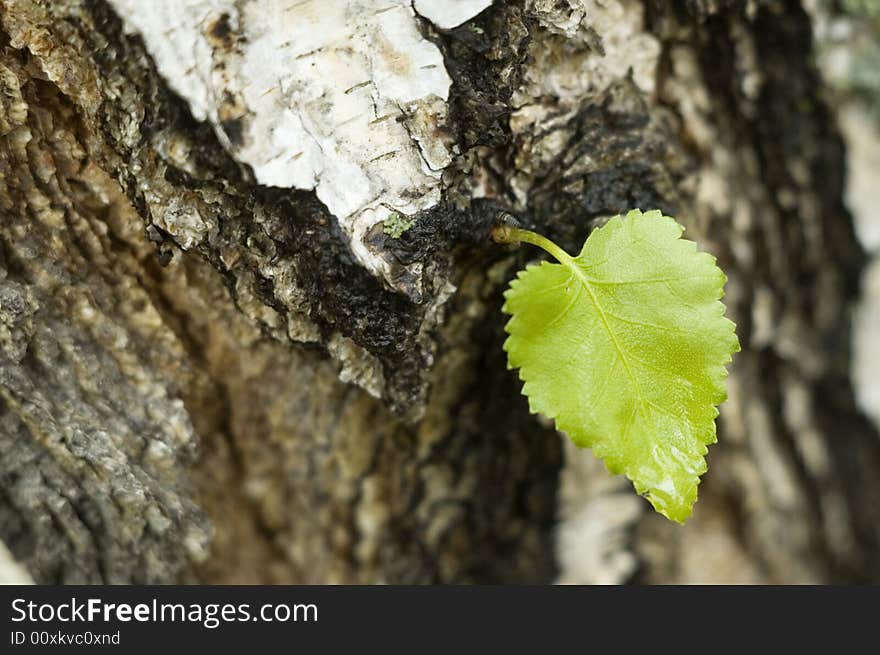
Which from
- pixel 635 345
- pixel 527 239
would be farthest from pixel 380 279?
pixel 635 345

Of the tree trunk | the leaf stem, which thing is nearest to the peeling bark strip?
the tree trunk

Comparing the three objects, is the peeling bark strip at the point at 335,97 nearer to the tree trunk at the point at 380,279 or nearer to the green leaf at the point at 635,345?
the tree trunk at the point at 380,279

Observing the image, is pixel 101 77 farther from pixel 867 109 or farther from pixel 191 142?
pixel 867 109

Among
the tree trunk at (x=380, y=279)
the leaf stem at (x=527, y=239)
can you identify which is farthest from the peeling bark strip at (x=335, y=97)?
the leaf stem at (x=527, y=239)

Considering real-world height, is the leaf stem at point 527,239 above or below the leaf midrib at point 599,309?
above

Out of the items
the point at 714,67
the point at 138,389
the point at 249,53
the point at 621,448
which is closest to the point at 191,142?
the point at 249,53

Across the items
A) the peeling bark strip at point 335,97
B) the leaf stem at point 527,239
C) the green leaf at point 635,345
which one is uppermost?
the peeling bark strip at point 335,97
